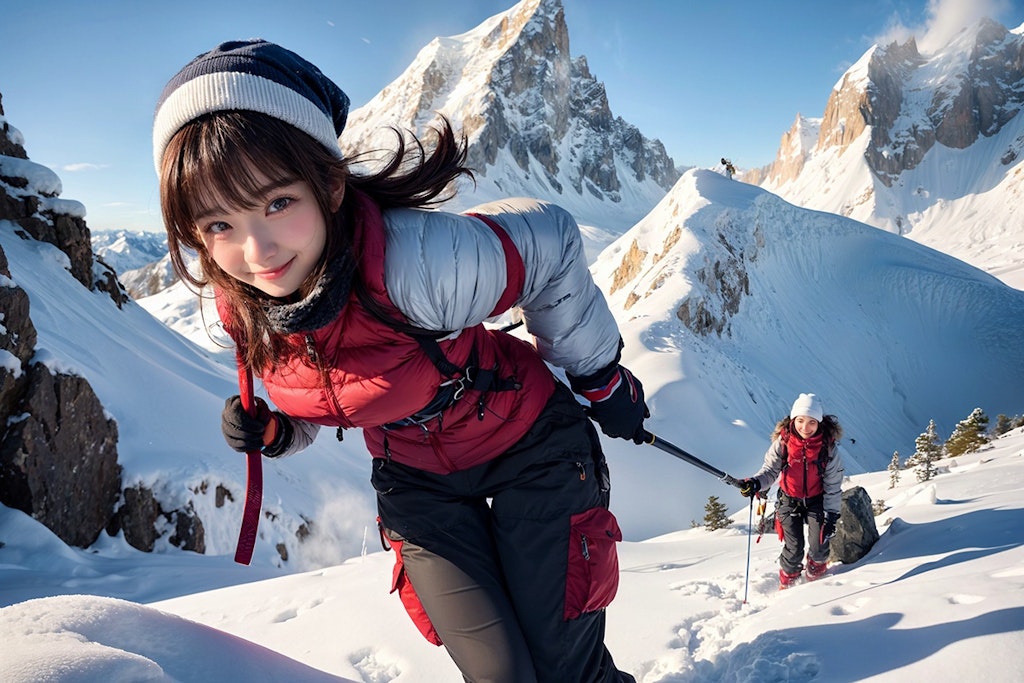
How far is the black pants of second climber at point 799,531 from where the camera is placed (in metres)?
4.80

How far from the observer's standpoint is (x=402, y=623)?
3.63 m

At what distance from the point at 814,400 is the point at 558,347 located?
A: 3.75 metres

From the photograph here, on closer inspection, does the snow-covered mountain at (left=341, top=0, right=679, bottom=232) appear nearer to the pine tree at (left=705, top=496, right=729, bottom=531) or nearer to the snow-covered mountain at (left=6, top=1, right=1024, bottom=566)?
the snow-covered mountain at (left=6, top=1, right=1024, bottom=566)

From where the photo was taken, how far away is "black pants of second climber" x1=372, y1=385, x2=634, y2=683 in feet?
6.97

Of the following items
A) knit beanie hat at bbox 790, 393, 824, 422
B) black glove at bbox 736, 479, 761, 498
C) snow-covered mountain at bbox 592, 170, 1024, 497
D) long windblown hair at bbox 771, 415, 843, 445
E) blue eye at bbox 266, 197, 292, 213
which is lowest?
black glove at bbox 736, 479, 761, 498

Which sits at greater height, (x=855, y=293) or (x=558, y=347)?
(x=855, y=293)

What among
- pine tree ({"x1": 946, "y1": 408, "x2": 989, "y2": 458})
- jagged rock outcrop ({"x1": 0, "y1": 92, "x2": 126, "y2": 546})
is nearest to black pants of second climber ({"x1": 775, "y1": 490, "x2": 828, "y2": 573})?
jagged rock outcrop ({"x1": 0, "y1": 92, "x2": 126, "y2": 546})

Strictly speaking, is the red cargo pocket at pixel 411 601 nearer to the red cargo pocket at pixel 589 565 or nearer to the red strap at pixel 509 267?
the red cargo pocket at pixel 589 565

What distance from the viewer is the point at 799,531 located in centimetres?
488

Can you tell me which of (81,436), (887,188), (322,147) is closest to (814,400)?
(322,147)

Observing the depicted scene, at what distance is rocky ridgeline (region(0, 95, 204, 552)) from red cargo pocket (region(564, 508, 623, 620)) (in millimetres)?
7443

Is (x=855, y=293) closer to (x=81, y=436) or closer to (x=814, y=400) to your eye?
(x=814, y=400)

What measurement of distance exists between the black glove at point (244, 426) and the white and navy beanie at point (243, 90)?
1009 mm

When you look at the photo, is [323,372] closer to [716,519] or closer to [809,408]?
[809,408]
